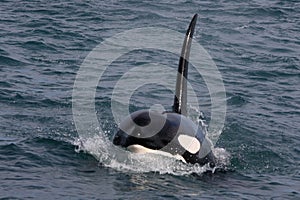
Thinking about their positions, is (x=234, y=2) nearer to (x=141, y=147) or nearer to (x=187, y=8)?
(x=187, y=8)

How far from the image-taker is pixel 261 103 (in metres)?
23.7

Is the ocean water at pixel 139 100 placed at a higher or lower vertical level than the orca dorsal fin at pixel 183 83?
lower

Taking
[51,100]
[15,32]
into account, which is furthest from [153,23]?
[51,100]

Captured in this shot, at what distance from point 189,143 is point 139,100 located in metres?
7.25

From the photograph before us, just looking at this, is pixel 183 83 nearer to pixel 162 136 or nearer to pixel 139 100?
pixel 162 136

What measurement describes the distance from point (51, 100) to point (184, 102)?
5.46 meters

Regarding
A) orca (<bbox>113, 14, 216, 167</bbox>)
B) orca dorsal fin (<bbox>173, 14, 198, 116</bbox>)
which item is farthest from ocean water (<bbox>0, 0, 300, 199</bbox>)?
orca dorsal fin (<bbox>173, 14, 198, 116</bbox>)

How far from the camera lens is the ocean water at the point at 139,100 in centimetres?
1573

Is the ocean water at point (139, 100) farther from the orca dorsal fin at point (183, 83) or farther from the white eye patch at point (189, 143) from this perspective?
the orca dorsal fin at point (183, 83)

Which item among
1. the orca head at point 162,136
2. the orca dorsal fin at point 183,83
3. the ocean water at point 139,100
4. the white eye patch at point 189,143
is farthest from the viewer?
the orca dorsal fin at point 183,83

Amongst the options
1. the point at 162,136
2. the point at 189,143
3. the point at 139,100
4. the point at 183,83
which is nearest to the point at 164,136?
the point at 162,136

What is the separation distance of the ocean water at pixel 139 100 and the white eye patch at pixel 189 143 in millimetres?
410

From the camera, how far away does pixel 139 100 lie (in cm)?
2319

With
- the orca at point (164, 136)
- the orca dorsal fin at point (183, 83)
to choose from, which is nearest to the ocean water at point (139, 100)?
the orca at point (164, 136)
